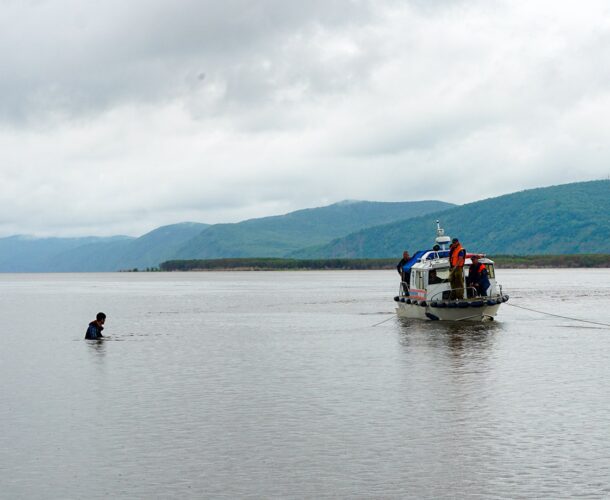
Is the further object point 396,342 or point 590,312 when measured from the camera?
point 590,312

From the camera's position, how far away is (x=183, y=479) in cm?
1761

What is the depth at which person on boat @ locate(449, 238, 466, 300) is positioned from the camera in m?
50.5

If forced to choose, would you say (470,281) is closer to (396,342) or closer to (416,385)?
(396,342)

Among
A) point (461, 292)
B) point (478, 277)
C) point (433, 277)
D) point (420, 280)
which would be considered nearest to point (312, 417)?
point (478, 277)

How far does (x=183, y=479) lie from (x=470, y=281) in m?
38.8

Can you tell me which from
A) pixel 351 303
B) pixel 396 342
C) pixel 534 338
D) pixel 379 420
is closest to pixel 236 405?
pixel 379 420

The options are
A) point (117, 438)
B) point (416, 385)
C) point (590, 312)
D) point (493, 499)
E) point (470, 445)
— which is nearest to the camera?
point (493, 499)

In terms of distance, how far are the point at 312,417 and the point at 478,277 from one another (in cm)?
3131

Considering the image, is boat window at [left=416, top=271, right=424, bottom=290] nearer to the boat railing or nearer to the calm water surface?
the boat railing

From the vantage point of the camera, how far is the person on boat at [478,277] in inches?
2095

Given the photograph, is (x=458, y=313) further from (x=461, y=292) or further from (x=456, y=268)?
(x=456, y=268)

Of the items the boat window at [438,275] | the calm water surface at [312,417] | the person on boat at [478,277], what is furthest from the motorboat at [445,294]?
the calm water surface at [312,417]

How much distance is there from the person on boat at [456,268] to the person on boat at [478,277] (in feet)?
2.89

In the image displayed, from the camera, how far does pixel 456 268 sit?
5197cm
